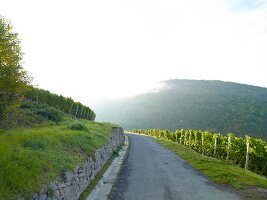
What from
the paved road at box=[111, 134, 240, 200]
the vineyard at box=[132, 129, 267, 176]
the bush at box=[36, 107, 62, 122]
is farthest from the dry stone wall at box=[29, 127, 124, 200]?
the bush at box=[36, 107, 62, 122]

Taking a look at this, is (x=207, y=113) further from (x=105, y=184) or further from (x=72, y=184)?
(x=72, y=184)

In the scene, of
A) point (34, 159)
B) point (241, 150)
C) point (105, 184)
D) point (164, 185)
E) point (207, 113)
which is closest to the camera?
point (34, 159)

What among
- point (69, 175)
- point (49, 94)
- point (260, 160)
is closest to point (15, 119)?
point (69, 175)

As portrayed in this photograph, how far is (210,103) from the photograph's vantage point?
572 ft

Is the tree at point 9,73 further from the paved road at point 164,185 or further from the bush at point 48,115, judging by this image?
the bush at point 48,115

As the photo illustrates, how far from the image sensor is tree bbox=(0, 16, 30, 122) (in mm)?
15812

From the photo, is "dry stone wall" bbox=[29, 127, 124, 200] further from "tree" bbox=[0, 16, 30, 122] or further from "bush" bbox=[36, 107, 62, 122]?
"bush" bbox=[36, 107, 62, 122]

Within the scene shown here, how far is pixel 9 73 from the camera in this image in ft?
52.8

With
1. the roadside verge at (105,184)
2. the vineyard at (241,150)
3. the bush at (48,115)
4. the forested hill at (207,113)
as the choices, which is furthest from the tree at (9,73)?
the forested hill at (207,113)

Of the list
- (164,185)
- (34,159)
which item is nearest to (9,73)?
(34,159)

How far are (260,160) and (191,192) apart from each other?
15.4 m

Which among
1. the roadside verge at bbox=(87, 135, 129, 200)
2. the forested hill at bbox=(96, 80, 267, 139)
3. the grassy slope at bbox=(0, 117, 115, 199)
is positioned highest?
the forested hill at bbox=(96, 80, 267, 139)

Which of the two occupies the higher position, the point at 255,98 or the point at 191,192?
the point at 255,98

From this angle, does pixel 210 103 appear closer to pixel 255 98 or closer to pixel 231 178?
pixel 255 98
